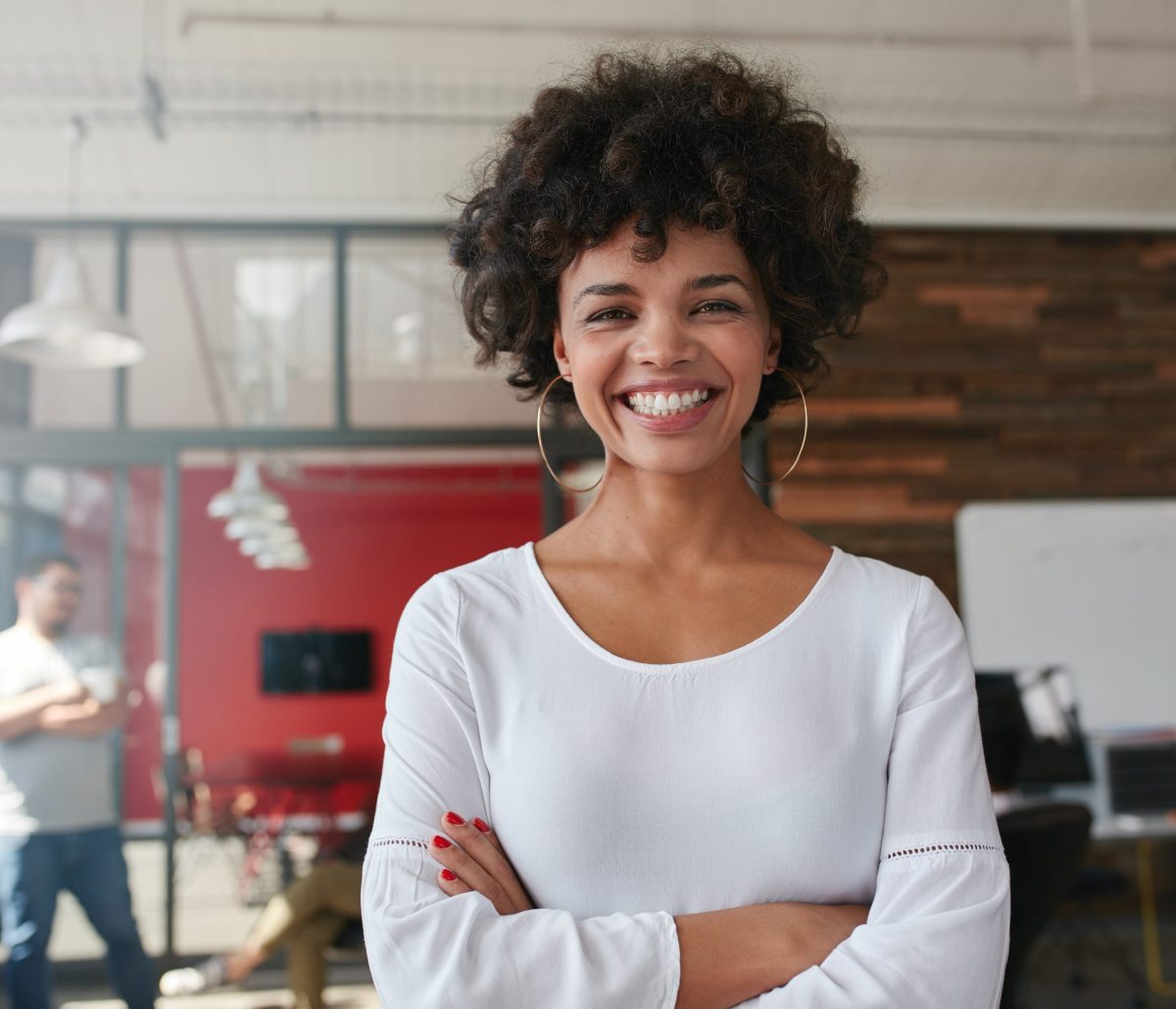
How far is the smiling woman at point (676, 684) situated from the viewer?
3.80 ft

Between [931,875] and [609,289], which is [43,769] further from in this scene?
[931,875]

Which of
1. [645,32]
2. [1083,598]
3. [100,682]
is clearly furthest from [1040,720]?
[100,682]

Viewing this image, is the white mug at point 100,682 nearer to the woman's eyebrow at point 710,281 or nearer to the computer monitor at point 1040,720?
the computer monitor at point 1040,720

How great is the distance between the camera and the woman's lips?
4.22 feet

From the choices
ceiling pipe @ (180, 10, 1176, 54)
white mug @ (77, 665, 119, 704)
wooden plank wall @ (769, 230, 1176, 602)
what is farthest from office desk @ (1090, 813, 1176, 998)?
white mug @ (77, 665, 119, 704)

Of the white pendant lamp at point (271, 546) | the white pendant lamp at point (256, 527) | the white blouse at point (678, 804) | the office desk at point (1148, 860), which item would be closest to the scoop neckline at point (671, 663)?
the white blouse at point (678, 804)

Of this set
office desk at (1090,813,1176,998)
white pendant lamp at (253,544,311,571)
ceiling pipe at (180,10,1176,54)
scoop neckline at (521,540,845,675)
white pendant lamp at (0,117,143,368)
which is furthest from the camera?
white pendant lamp at (253,544,311,571)

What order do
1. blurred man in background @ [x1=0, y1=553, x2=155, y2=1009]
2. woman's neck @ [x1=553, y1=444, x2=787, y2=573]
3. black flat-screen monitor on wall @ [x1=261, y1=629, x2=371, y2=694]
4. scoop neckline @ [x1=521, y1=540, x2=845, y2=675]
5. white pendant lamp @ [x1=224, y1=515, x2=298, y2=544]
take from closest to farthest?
1. scoop neckline @ [x1=521, y1=540, x2=845, y2=675]
2. woman's neck @ [x1=553, y1=444, x2=787, y2=573]
3. blurred man in background @ [x1=0, y1=553, x2=155, y2=1009]
4. white pendant lamp @ [x1=224, y1=515, x2=298, y2=544]
5. black flat-screen monitor on wall @ [x1=261, y1=629, x2=371, y2=694]

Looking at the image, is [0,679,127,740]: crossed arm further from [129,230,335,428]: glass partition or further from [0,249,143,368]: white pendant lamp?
[129,230,335,428]: glass partition

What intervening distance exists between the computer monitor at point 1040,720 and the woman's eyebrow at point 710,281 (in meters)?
3.77

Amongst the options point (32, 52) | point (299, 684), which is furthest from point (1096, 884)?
point (299, 684)

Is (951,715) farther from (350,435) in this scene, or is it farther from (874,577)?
(350,435)

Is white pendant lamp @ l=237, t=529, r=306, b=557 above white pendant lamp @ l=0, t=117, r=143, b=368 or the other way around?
the other way around

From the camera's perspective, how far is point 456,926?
1159 millimetres
